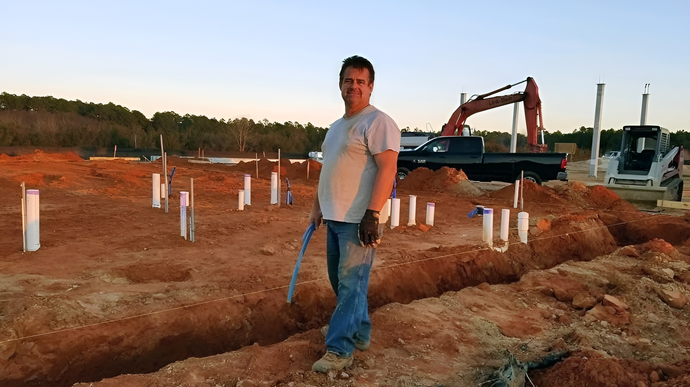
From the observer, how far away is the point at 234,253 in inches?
255

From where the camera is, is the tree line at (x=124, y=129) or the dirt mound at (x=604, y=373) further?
the tree line at (x=124, y=129)

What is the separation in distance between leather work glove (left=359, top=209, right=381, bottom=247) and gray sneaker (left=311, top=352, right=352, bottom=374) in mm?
788

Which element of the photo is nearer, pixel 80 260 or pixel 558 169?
pixel 80 260

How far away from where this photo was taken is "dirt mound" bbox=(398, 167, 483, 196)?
575 inches

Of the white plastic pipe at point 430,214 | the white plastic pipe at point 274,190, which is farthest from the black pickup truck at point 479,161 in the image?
the white plastic pipe at point 430,214

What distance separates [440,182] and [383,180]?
1231 centimetres

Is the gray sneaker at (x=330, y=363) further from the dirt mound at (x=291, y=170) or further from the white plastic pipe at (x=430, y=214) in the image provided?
the dirt mound at (x=291, y=170)

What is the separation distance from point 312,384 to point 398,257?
380cm

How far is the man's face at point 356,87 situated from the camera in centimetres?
304

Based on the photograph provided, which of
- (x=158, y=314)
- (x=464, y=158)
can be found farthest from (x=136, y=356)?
(x=464, y=158)

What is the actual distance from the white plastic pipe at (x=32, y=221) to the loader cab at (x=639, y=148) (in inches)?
620

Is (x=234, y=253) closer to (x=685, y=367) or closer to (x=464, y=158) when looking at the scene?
(x=685, y=367)

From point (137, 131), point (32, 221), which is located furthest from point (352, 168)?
point (137, 131)

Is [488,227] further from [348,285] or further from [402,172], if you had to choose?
[402,172]
